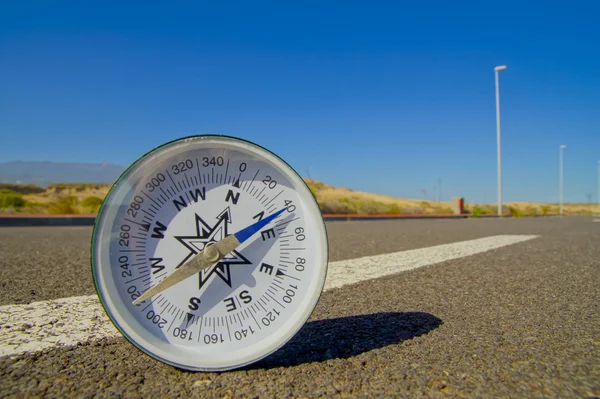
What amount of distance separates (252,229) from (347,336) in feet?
2.39

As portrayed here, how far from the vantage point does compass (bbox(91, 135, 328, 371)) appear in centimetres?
152

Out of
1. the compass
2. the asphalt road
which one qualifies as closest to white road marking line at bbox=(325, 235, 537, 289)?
the asphalt road

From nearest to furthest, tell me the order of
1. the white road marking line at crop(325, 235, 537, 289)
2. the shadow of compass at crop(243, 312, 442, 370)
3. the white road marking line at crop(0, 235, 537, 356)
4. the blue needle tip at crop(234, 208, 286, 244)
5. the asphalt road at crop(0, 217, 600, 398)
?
1. the asphalt road at crop(0, 217, 600, 398)
2. the blue needle tip at crop(234, 208, 286, 244)
3. the shadow of compass at crop(243, 312, 442, 370)
4. the white road marking line at crop(0, 235, 537, 356)
5. the white road marking line at crop(325, 235, 537, 289)

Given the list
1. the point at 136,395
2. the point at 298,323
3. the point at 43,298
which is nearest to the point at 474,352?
the point at 298,323

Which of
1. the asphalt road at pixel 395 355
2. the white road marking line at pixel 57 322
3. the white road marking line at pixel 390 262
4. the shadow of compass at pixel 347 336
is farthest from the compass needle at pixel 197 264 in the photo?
the white road marking line at pixel 390 262

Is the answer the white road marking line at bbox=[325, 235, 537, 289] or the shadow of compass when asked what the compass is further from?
the white road marking line at bbox=[325, 235, 537, 289]

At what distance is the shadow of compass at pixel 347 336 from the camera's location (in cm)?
172

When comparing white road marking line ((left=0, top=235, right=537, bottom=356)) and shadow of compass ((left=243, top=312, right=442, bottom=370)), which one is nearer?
shadow of compass ((left=243, top=312, right=442, bottom=370))

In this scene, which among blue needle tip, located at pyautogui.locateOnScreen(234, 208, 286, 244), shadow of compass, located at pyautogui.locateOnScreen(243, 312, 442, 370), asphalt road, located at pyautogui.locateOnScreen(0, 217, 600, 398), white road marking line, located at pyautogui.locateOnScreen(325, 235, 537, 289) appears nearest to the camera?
asphalt road, located at pyautogui.locateOnScreen(0, 217, 600, 398)

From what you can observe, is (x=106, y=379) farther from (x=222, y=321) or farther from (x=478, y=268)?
(x=478, y=268)

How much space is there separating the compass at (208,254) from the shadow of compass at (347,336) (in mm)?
198

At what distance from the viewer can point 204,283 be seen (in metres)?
1.57

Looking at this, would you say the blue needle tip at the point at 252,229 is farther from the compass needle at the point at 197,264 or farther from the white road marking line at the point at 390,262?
the white road marking line at the point at 390,262

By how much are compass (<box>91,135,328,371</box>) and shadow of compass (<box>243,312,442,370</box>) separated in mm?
198
